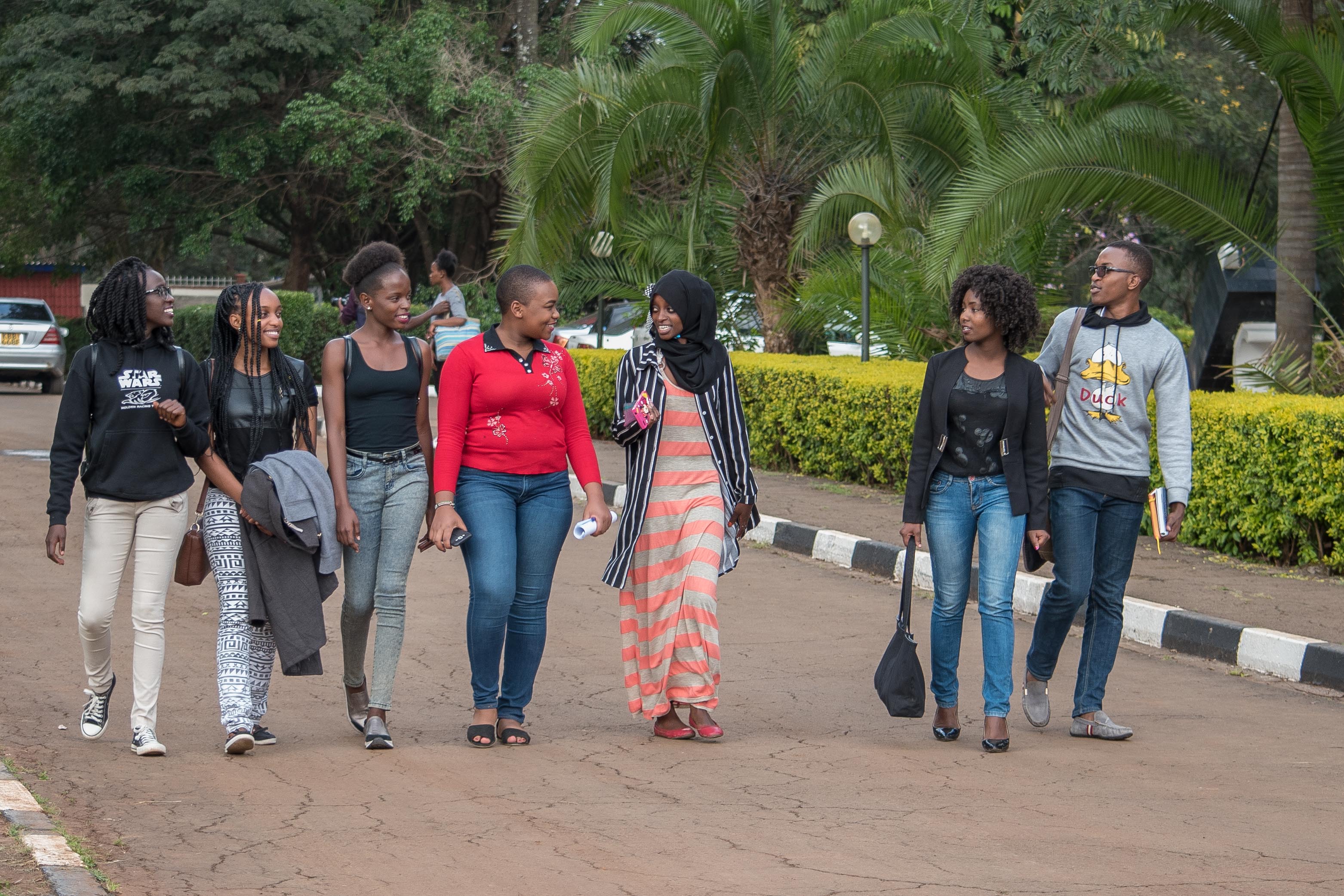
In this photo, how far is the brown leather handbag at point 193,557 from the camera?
5.59 meters

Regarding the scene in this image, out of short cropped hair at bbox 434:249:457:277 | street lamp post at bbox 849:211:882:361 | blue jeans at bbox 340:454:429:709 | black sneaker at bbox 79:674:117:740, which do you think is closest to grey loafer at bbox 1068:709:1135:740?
blue jeans at bbox 340:454:429:709

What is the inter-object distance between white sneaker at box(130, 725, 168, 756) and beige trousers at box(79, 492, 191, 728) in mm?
21

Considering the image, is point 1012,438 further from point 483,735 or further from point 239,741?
point 239,741

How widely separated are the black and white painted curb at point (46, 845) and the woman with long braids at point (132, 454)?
2.30ft

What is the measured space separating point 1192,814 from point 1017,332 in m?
1.84

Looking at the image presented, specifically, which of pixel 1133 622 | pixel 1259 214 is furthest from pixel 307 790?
pixel 1259 214

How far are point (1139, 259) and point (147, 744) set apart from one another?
4008mm

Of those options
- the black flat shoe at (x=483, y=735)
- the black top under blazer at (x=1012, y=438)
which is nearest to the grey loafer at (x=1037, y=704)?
the black top under blazer at (x=1012, y=438)

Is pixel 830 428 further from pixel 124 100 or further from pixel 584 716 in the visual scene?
pixel 124 100

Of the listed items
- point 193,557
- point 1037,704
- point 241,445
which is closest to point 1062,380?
point 1037,704

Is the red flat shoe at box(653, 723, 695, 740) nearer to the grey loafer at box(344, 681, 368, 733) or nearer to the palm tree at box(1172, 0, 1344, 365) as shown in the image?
the grey loafer at box(344, 681, 368, 733)

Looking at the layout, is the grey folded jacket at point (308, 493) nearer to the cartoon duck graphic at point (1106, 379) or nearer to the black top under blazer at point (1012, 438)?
the black top under blazer at point (1012, 438)

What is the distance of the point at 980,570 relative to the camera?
18.8ft

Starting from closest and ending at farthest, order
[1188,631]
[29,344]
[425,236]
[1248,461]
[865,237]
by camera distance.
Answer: [1188,631]
[1248,461]
[865,237]
[29,344]
[425,236]
